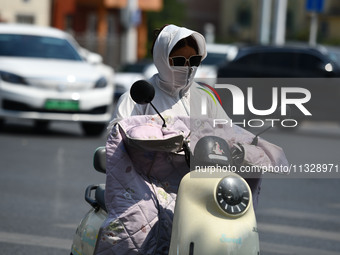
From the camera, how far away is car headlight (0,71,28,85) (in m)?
13.5

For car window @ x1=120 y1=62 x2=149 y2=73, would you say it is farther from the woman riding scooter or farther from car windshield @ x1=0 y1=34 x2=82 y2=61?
the woman riding scooter

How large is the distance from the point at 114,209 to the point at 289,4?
77.9 m

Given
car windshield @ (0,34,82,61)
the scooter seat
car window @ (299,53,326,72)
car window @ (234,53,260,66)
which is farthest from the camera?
car window @ (234,53,260,66)

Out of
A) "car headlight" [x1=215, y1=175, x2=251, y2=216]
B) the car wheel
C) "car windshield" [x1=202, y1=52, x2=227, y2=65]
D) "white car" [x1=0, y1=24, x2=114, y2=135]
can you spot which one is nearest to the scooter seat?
"car headlight" [x1=215, y1=175, x2=251, y2=216]

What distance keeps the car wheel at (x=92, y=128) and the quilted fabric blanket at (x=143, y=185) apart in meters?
10.6

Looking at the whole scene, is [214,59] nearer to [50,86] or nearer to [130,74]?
[130,74]

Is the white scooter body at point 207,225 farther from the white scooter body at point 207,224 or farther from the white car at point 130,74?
the white car at point 130,74

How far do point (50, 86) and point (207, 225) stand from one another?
10.3m

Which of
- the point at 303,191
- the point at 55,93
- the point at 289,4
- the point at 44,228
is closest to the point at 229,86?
the point at 44,228

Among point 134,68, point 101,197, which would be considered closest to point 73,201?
point 101,197

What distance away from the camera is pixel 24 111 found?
44.4 feet

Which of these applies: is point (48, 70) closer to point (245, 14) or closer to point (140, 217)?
point (140, 217)

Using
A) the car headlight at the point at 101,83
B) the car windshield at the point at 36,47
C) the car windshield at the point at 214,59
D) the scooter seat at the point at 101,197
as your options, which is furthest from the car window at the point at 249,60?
the scooter seat at the point at 101,197

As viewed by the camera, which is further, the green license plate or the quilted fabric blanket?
the green license plate
